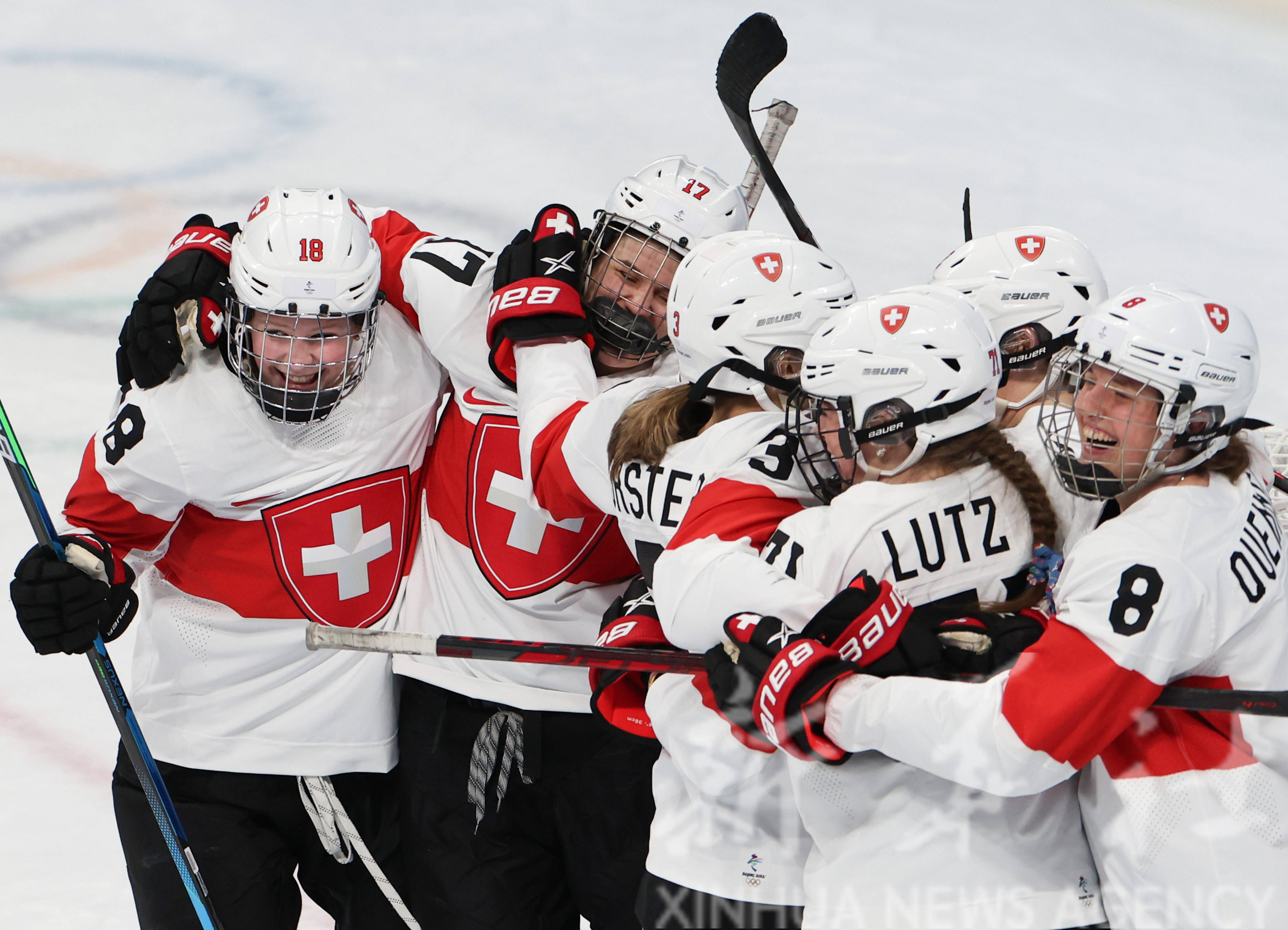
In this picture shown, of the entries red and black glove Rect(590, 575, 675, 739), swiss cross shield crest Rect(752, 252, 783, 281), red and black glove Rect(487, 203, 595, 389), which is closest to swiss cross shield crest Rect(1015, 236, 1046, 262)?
swiss cross shield crest Rect(752, 252, 783, 281)

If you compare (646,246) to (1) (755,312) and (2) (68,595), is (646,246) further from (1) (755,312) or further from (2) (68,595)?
(2) (68,595)

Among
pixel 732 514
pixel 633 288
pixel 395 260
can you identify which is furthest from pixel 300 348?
pixel 732 514

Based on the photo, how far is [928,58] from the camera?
→ 5.73 meters

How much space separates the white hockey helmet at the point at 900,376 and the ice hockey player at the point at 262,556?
895mm

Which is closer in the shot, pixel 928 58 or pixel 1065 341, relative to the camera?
pixel 1065 341

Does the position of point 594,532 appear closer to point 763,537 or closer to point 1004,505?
point 763,537

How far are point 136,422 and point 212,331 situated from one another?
21 cm

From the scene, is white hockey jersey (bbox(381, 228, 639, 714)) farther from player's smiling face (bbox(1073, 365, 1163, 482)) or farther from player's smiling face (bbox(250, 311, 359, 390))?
player's smiling face (bbox(1073, 365, 1163, 482))

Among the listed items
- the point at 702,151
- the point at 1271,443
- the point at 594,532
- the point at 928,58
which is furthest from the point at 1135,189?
the point at 594,532

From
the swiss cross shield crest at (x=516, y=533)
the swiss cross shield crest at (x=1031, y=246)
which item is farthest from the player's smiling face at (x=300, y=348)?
the swiss cross shield crest at (x=1031, y=246)

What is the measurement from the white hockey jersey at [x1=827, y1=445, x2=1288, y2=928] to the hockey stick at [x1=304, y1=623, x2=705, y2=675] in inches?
13.8

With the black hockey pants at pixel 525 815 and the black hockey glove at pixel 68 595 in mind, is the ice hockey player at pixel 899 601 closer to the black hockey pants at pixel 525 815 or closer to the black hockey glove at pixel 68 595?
the black hockey pants at pixel 525 815

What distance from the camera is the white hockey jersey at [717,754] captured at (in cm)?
198

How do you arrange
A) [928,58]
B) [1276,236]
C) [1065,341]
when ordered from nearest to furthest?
1. [1065,341]
2. [1276,236]
3. [928,58]
